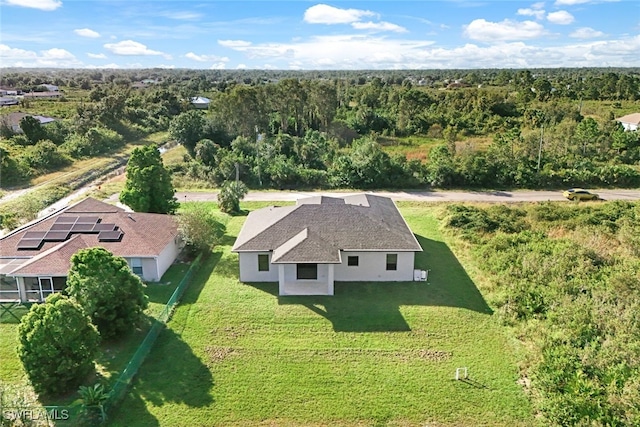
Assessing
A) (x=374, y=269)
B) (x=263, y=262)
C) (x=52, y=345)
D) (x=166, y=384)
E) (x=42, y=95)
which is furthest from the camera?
(x=42, y=95)

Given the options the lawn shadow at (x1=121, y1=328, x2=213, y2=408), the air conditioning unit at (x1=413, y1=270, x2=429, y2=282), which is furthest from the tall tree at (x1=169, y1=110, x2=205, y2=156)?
the lawn shadow at (x1=121, y1=328, x2=213, y2=408)

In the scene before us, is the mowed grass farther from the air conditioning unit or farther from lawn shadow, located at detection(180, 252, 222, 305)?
the air conditioning unit

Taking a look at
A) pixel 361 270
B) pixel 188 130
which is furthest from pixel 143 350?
pixel 188 130

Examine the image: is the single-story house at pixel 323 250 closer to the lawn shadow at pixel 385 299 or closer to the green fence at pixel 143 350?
the lawn shadow at pixel 385 299

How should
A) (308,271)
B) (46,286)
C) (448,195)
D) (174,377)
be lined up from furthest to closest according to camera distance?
(448,195) → (308,271) → (46,286) → (174,377)

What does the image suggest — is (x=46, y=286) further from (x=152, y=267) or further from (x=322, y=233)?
(x=322, y=233)

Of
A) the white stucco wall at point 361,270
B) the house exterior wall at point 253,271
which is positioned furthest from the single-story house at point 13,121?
the white stucco wall at point 361,270
